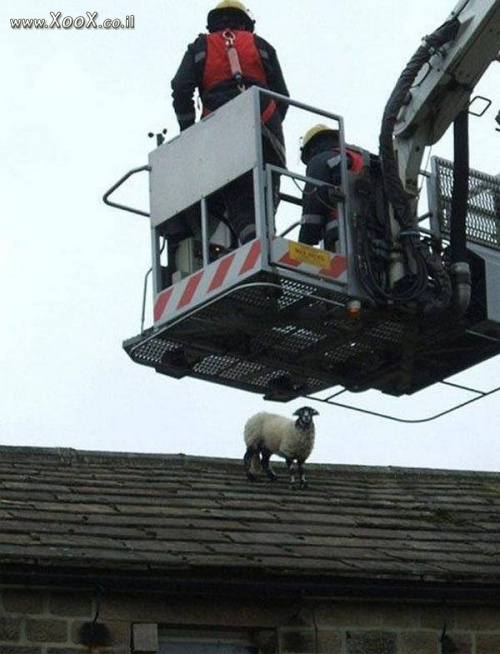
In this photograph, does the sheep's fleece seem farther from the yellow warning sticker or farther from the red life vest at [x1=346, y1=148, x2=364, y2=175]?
the yellow warning sticker

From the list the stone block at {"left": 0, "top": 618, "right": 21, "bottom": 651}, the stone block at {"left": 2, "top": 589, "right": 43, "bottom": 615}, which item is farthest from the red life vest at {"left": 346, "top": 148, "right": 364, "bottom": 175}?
the stone block at {"left": 0, "top": 618, "right": 21, "bottom": 651}

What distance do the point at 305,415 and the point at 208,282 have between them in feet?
10.2

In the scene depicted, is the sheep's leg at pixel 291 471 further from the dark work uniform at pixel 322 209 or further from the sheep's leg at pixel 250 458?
the dark work uniform at pixel 322 209

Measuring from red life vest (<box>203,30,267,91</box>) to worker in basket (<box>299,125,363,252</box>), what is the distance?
25.3 inches

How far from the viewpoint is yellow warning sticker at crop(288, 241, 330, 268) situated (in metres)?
14.7

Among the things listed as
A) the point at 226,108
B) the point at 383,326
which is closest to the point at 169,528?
the point at 383,326

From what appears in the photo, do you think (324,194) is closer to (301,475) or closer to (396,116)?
(396,116)

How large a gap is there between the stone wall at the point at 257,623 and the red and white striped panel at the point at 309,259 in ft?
7.75

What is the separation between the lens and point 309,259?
14.9m

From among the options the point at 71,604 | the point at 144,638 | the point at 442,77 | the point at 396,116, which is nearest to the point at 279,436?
the point at 396,116

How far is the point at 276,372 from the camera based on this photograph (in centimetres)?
1623

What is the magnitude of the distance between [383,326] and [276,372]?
1.06 m

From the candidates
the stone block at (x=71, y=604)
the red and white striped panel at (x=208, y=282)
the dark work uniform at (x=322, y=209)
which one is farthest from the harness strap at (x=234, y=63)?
the stone block at (x=71, y=604)

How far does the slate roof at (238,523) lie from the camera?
14750mm
